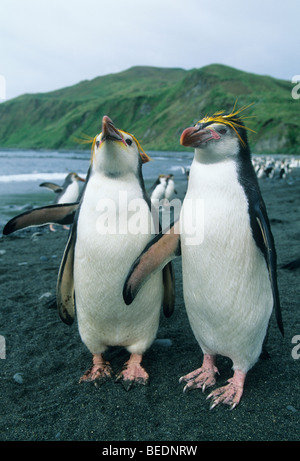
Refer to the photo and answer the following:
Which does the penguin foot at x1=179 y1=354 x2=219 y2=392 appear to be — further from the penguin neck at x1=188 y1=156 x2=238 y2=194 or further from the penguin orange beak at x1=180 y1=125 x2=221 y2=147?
the penguin orange beak at x1=180 y1=125 x2=221 y2=147

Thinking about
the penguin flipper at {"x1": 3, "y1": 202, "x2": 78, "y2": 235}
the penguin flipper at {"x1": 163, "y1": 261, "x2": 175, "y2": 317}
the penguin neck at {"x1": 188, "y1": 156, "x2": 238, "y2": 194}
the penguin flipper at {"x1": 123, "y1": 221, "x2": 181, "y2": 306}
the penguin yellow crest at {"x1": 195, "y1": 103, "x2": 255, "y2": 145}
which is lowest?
the penguin flipper at {"x1": 163, "y1": 261, "x2": 175, "y2": 317}

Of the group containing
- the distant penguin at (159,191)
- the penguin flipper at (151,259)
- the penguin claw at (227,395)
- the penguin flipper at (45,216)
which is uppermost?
the penguin flipper at (45,216)

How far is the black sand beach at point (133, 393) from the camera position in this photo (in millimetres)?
2164

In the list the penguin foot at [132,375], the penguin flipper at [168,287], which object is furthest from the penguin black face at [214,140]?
the penguin foot at [132,375]

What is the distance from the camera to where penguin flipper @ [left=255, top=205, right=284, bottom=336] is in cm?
234

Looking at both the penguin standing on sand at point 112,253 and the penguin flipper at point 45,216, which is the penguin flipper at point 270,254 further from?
the penguin flipper at point 45,216

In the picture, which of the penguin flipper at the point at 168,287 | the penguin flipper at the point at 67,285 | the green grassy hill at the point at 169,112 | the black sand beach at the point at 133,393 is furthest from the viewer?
the green grassy hill at the point at 169,112

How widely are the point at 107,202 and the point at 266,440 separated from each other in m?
1.62

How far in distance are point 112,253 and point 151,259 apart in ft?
0.87

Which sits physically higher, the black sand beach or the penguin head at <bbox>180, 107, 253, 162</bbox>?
the penguin head at <bbox>180, 107, 253, 162</bbox>

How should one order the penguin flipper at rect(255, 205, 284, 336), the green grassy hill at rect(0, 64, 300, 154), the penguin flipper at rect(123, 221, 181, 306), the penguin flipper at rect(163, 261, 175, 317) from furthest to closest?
the green grassy hill at rect(0, 64, 300, 154) → the penguin flipper at rect(163, 261, 175, 317) → the penguin flipper at rect(123, 221, 181, 306) → the penguin flipper at rect(255, 205, 284, 336)

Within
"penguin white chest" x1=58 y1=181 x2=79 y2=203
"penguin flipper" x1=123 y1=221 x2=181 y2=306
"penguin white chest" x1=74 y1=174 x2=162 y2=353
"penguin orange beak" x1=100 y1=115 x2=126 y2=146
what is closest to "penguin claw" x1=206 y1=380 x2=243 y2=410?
"penguin white chest" x1=74 y1=174 x2=162 y2=353

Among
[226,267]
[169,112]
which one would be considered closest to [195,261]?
[226,267]

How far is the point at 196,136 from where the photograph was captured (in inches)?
94.0
